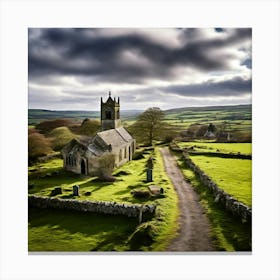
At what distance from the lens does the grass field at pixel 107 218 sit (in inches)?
340

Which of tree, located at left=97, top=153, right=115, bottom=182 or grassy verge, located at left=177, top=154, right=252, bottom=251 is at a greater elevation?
tree, located at left=97, top=153, right=115, bottom=182

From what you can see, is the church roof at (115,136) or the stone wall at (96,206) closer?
the stone wall at (96,206)

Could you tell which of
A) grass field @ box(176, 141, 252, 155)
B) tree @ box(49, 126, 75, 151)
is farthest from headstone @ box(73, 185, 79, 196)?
grass field @ box(176, 141, 252, 155)

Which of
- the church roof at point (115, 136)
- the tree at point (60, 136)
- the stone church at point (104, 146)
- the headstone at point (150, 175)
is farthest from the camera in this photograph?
the church roof at point (115, 136)

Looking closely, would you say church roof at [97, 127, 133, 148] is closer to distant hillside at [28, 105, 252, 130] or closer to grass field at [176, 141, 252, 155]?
distant hillside at [28, 105, 252, 130]

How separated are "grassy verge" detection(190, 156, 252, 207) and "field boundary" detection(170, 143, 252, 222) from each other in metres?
0.18

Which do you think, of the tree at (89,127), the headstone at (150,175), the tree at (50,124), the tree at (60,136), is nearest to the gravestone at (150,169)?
the headstone at (150,175)

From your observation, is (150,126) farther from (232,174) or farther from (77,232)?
(77,232)

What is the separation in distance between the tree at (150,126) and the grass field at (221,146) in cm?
94

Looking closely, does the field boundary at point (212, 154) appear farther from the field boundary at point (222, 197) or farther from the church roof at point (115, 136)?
the church roof at point (115, 136)

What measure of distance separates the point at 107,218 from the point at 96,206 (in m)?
0.58

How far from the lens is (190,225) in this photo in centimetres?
898

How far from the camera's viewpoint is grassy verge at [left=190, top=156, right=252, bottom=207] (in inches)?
376
